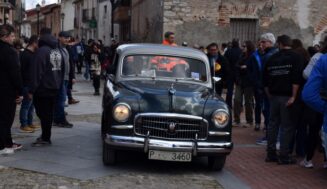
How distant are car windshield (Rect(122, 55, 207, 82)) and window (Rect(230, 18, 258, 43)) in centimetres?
1439

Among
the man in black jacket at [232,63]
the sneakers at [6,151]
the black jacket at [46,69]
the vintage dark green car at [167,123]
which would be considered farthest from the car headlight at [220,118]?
the man in black jacket at [232,63]

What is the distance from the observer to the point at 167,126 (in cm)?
790

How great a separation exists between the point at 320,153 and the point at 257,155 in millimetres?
1208

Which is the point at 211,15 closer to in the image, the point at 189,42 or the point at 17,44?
the point at 189,42

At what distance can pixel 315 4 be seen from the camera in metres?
24.2

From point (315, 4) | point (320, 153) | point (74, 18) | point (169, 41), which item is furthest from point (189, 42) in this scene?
point (74, 18)

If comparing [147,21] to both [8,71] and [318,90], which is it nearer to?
[8,71]

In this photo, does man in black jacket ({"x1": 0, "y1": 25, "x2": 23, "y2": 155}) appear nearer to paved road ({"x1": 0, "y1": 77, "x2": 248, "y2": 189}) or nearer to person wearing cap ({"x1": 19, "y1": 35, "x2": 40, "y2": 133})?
paved road ({"x1": 0, "y1": 77, "x2": 248, "y2": 189})

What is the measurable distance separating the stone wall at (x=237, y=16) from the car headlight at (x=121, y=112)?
582 inches

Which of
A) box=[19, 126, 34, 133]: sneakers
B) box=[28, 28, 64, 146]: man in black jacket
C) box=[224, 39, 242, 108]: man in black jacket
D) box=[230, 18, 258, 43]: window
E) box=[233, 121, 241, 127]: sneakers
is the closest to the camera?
box=[28, 28, 64, 146]: man in black jacket

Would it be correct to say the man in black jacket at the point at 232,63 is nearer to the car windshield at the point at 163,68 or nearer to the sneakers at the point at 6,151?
the car windshield at the point at 163,68

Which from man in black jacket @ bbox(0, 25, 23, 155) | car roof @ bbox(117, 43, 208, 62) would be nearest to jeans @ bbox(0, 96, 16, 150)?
man in black jacket @ bbox(0, 25, 23, 155)

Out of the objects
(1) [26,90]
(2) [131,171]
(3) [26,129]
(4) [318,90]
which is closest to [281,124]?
(4) [318,90]

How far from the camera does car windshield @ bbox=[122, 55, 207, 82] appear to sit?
9203 millimetres
